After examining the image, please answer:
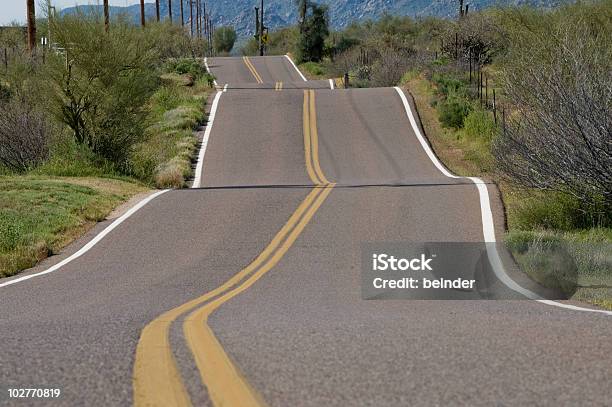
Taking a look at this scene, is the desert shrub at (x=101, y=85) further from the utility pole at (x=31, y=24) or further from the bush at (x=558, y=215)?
the bush at (x=558, y=215)

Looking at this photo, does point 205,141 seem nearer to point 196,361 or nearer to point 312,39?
point 196,361

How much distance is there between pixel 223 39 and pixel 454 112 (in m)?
107

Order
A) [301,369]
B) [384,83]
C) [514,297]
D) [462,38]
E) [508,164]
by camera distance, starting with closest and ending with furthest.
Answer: [301,369] → [514,297] → [508,164] → [384,83] → [462,38]

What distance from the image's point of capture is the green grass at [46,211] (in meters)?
14.9

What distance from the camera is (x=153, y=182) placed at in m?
26.0

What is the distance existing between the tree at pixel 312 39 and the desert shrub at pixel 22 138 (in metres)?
51.5

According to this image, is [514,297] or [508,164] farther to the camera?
[508,164]

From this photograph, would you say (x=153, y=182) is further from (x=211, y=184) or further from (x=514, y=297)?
(x=514, y=297)

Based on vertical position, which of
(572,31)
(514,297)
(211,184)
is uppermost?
(572,31)

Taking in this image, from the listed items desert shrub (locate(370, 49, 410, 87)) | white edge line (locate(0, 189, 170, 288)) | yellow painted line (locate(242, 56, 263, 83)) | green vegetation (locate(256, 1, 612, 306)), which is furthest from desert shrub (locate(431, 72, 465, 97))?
white edge line (locate(0, 189, 170, 288))

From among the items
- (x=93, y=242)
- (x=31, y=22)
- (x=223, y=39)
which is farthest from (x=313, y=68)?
(x=223, y=39)

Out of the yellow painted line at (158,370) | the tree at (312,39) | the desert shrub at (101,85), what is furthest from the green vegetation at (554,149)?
the tree at (312,39)

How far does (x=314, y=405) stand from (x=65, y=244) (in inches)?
456

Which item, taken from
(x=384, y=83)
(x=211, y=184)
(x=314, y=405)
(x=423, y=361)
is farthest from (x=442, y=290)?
(x=384, y=83)
